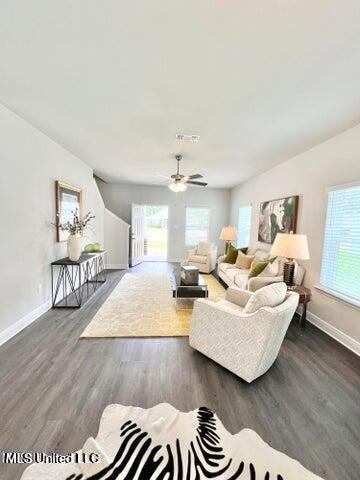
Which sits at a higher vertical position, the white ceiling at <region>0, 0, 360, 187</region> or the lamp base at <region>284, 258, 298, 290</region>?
the white ceiling at <region>0, 0, 360, 187</region>

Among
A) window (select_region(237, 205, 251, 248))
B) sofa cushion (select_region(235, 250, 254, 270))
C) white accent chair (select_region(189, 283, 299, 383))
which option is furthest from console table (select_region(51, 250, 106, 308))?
window (select_region(237, 205, 251, 248))

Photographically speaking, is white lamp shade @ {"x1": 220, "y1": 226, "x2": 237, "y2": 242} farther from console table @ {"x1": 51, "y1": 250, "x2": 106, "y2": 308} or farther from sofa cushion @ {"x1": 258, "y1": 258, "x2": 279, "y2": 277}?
console table @ {"x1": 51, "y1": 250, "x2": 106, "y2": 308}

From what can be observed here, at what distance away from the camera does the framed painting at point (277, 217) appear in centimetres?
395

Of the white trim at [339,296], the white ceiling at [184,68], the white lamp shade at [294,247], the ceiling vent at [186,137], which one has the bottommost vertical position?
the white trim at [339,296]

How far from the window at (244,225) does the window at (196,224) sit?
1.38 metres

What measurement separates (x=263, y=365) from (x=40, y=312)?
3146 mm

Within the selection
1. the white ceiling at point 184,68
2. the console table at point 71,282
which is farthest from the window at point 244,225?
the console table at point 71,282

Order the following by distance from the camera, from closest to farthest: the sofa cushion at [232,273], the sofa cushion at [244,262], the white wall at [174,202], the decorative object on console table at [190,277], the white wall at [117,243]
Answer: the decorative object on console table at [190,277], the sofa cushion at [232,273], the sofa cushion at [244,262], the white wall at [117,243], the white wall at [174,202]

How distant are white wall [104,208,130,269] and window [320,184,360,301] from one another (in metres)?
5.07

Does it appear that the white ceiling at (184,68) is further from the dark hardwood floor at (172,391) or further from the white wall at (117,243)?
the white wall at (117,243)

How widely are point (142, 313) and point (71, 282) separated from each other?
5.24ft

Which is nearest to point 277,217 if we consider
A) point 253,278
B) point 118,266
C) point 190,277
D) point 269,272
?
point 269,272

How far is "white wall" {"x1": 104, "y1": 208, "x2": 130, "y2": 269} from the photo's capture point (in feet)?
21.6

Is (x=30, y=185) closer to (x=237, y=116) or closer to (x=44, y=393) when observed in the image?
(x=44, y=393)
